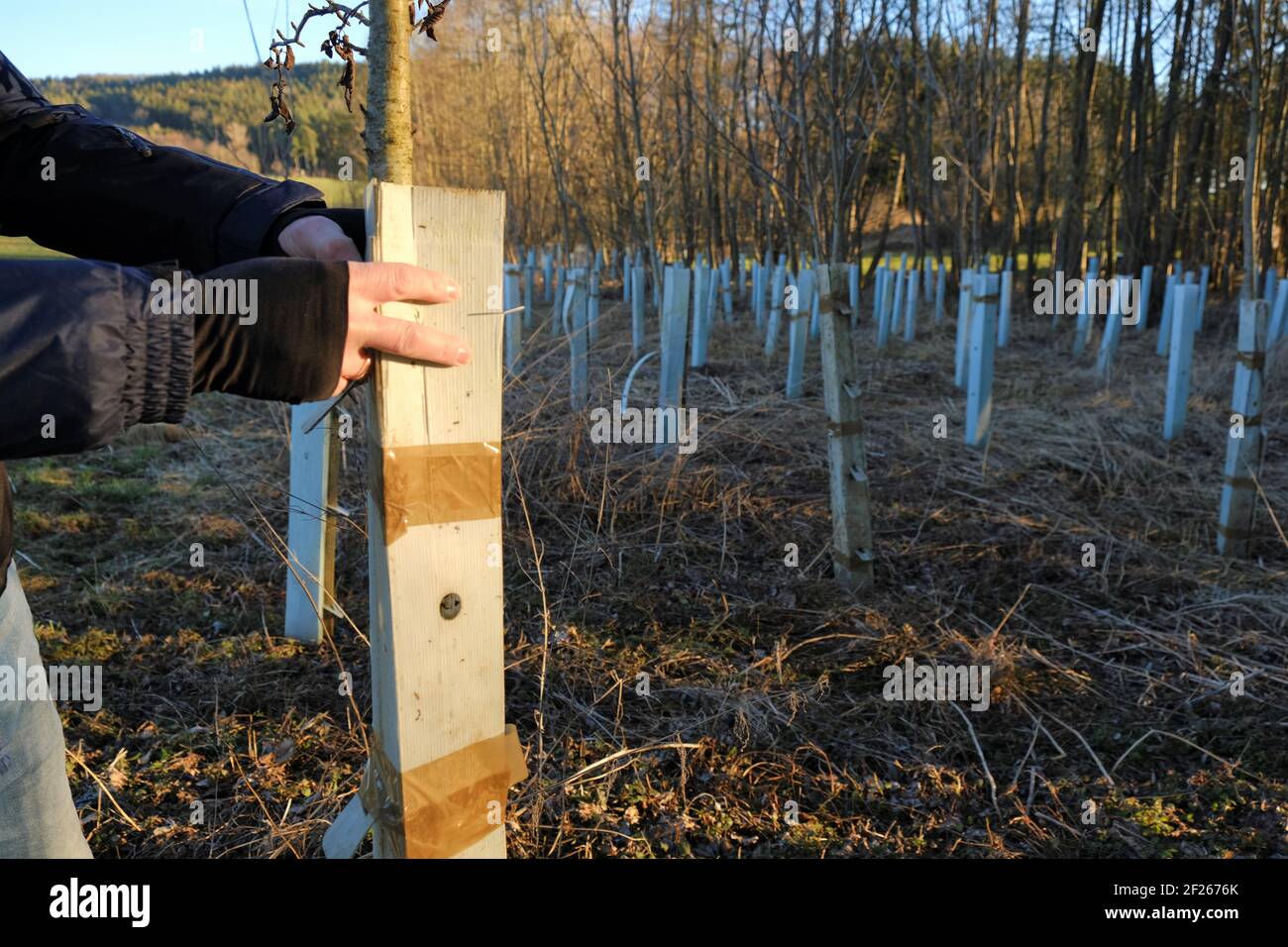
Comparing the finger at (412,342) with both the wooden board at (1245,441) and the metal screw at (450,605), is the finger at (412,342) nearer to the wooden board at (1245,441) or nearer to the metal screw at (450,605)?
the metal screw at (450,605)

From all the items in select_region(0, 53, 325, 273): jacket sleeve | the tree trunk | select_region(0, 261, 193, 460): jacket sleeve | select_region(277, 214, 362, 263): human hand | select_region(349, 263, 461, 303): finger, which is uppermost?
the tree trunk

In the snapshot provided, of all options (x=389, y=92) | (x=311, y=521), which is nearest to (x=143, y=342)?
(x=389, y=92)

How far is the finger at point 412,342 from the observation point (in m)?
1.08

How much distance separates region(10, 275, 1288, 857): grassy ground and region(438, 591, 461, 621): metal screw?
102 centimetres

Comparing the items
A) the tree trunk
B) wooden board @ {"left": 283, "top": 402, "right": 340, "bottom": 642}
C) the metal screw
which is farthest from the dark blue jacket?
wooden board @ {"left": 283, "top": 402, "right": 340, "bottom": 642}

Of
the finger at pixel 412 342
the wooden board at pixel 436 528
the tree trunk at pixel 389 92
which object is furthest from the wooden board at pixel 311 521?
the finger at pixel 412 342

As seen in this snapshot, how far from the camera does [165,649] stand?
336 cm

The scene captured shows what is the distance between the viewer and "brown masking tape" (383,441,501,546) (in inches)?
47.6

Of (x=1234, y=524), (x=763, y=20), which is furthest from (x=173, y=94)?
(x=1234, y=524)

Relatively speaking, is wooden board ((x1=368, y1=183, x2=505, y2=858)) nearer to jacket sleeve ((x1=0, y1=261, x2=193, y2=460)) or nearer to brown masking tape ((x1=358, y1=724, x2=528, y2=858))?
brown masking tape ((x1=358, y1=724, x2=528, y2=858))

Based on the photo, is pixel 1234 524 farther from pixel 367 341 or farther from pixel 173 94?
pixel 173 94

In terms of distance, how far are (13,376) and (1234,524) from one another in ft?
16.1

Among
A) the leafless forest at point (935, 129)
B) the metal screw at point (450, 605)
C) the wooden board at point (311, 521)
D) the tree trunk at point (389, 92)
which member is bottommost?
the wooden board at point (311, 521)

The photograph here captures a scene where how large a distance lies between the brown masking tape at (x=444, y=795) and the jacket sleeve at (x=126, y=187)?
83 centimetres
